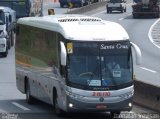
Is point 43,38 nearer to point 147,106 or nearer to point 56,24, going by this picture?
point 56,24

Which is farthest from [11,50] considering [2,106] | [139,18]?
[139,18]

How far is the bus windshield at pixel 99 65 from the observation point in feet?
59.8

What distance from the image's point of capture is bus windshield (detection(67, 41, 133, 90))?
717 inches

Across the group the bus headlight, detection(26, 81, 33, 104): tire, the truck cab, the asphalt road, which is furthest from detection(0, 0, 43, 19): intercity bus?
the bus headlight

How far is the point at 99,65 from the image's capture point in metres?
18.4

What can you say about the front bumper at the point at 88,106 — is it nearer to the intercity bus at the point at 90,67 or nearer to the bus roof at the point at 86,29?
the intercity bus at the point at 90,67

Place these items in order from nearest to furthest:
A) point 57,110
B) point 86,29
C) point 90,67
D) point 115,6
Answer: point 90,67, point 86,29, point 57,110, point 115,6

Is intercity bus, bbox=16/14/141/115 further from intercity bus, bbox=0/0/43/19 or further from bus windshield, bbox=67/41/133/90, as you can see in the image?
intercity bus, bbox=0/0/43/19

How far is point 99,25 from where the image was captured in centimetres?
1938

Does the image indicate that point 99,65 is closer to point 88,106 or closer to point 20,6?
point 88,106

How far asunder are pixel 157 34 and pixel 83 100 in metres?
41.2

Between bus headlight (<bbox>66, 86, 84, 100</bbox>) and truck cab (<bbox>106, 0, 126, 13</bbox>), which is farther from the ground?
bus headlight (<bbox>66, 86, 84, 100</bbox>)

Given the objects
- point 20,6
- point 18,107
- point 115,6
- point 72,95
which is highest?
point 72,95

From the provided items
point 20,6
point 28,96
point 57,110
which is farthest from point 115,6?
point 57,110
